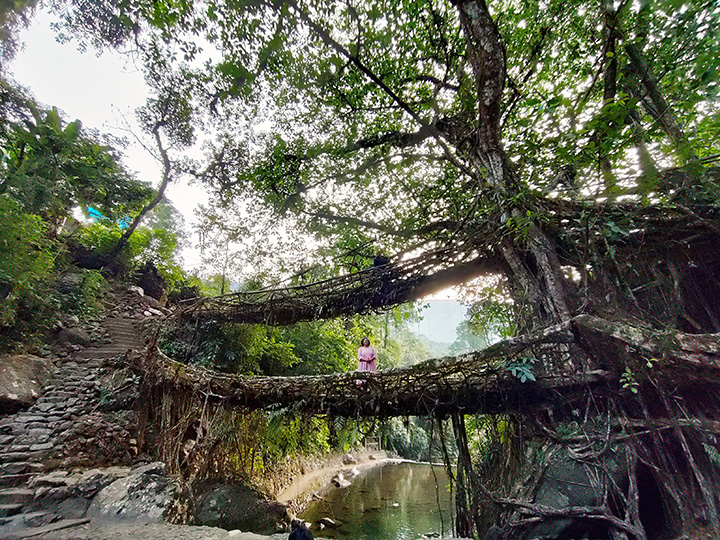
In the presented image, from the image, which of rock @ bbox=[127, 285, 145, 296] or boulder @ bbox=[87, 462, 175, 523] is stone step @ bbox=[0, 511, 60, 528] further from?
rock @ bbox=[127, 285, 145, 296]

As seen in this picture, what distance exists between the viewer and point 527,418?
10.6 ft

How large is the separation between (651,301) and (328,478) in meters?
9.93

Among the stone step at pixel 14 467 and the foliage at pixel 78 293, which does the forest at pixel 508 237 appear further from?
the stone step at pixel 14 467

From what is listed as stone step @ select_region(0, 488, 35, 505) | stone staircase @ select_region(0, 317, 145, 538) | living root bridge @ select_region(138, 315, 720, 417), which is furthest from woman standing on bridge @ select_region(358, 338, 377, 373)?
stone step @ select_region(0, 488, 35, 505)

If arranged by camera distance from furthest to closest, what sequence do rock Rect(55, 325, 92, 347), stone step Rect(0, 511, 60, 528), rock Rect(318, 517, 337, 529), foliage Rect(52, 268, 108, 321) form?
foliage Rect(52, 268, 108, 321), rock Rect(55, 325, 92, 347), rock Rect(318, 517, 337, 529), stone step Rect(0, 511, 60, 528)

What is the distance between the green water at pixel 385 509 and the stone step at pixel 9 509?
4.76 meters

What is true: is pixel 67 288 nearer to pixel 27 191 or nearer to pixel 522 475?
pixel 27 191

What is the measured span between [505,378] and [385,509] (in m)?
6.66

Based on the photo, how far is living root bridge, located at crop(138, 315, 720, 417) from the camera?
2301 mm

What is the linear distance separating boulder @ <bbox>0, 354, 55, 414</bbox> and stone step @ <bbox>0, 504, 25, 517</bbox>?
2.41 meters

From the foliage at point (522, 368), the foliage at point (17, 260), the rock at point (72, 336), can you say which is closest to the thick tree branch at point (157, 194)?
the rock at point (72, 336)

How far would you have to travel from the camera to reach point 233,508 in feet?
16.6

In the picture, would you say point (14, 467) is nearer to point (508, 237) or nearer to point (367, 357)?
point (367, 357)

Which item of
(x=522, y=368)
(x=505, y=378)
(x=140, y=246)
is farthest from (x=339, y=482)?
(x=140, y=246)
